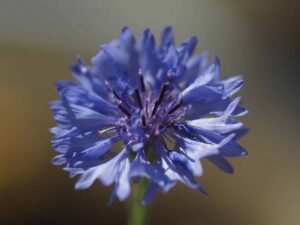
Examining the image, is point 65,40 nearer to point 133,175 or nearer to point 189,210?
point 189,210

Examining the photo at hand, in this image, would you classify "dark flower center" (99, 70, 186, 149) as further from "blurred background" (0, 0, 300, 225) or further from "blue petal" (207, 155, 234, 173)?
"blurred background" (0, 0, 300, 225)

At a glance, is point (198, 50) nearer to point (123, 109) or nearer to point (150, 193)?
point (123, 109)

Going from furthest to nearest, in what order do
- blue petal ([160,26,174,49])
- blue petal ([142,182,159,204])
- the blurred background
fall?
the blurred background → blue petal ([160,26,174,49]) → blue petal ([142,182,159,204])

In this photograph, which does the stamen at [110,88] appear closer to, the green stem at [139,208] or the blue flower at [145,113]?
the blue flower at [145,113]

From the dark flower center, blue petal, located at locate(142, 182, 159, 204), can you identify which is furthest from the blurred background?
blue petal, located at locate(142, 182, 159, 204)

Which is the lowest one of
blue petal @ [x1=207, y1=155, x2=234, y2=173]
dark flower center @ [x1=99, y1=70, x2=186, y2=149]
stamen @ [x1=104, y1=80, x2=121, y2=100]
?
blue petal @ [x1=207, y1=155, x2=234, y2=173]

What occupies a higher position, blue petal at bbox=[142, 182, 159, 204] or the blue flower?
the blue flower
